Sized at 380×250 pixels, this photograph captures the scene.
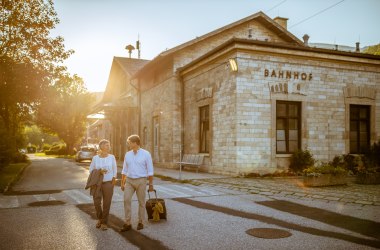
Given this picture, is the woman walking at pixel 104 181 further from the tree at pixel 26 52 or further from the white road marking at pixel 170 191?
the tree at pixel 26 52

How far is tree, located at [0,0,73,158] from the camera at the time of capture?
17.9 m

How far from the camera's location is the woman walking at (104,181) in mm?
6543

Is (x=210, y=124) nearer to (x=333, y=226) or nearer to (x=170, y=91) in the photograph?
(x=170, y=91)

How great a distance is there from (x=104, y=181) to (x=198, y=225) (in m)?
1.90

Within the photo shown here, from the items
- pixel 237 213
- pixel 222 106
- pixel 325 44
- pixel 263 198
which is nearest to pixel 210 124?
pixel 222 106

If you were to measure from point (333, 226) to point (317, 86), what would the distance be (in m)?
10.8

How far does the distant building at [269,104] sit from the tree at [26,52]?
6040mm

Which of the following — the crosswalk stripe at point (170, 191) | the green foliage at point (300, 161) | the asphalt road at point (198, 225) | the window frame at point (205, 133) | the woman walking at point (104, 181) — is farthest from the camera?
the window frame at point (205, 133)

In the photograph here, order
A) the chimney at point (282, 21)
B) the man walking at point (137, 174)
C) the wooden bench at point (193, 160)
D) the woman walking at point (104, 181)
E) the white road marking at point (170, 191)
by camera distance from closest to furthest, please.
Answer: the woman walking at point (104, 181)
the man walking at point (137, 174)
the white road marking at point (170, 191)
the wooden bench at point (193, 160)
the chimney at point (282, 21)

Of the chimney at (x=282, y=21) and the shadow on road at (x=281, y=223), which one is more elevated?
the chimney at (x=282, y=21)

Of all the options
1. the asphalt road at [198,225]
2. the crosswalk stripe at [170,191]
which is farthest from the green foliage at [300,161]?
the crosswalk stripe at [170,191]

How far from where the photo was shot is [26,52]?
798 inches

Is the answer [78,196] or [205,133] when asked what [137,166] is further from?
[205,133]

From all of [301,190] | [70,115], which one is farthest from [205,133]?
[70,115]
